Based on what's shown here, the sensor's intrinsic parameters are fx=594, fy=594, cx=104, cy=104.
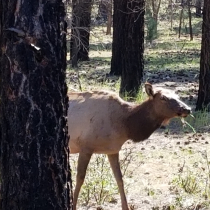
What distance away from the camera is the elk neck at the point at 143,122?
6.48m

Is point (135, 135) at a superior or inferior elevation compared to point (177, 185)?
superior

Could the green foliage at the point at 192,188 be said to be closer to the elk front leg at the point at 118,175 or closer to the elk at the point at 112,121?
the elk front leg at the point at 118,175

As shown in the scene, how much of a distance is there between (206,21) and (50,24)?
8529mm

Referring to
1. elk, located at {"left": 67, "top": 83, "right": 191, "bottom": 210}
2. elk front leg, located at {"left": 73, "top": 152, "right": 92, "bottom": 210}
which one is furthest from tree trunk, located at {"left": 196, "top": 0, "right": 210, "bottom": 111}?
elk front leg, located at {"left": 73, "top": 152, "right": 92, "bottom": 210}

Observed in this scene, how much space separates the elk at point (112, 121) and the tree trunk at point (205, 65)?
590cm

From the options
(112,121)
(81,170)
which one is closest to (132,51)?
(112,121)

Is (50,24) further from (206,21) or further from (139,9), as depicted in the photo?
(139,9)

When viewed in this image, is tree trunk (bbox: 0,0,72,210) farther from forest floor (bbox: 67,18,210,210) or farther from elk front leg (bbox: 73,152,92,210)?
forest floor (bbox: 67,18,210,210)

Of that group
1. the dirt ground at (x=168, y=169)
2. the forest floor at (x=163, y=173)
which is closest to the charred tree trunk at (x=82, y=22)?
the forest floor at (x=163, y=173)

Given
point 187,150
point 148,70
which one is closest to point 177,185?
point 187,150

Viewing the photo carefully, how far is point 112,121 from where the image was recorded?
648 centimetres

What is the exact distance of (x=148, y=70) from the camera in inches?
806

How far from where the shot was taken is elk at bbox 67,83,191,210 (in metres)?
6.39

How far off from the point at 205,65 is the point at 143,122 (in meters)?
6.12
